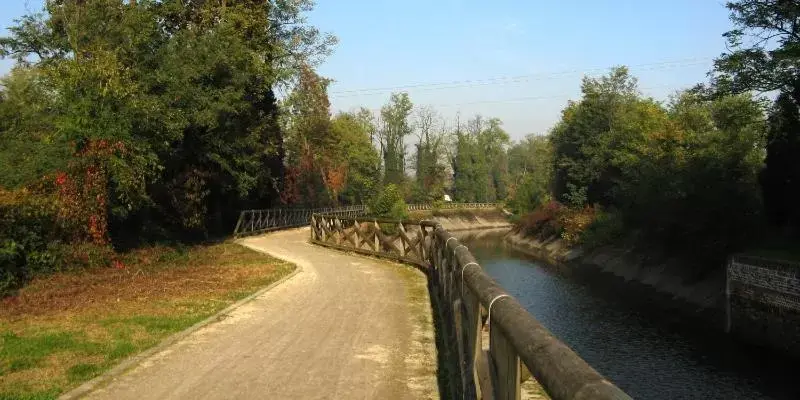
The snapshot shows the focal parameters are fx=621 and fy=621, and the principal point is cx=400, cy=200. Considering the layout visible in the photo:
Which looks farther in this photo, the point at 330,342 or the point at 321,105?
the point at 321,105

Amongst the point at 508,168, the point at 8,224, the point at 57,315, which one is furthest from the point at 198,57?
the point at 508,168

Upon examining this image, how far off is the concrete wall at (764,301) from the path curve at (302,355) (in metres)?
11.2

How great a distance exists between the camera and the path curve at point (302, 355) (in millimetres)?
5758

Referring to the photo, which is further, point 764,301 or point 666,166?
point 666,166

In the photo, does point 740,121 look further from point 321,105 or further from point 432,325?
point 321,105

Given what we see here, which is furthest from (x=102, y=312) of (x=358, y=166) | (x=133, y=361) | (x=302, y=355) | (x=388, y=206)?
(x=358, y=166)

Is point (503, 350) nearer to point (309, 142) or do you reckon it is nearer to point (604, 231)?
point (604, 231)

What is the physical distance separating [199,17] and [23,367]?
85.0 ft

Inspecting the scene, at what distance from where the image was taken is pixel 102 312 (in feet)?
31.3

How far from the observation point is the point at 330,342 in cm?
771

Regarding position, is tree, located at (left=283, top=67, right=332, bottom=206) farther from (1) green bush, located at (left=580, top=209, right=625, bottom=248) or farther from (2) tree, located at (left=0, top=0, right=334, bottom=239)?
(1) green bush, located at (left=580, top=209, right=625, bottom=248)

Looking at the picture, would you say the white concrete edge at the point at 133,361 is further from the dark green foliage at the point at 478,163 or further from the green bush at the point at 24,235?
the dark green foliage at the point at 478,163

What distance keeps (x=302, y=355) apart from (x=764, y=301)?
1553 centimetres

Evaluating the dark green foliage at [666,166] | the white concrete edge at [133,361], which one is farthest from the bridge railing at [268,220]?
the white concrete edge at [133,361]
